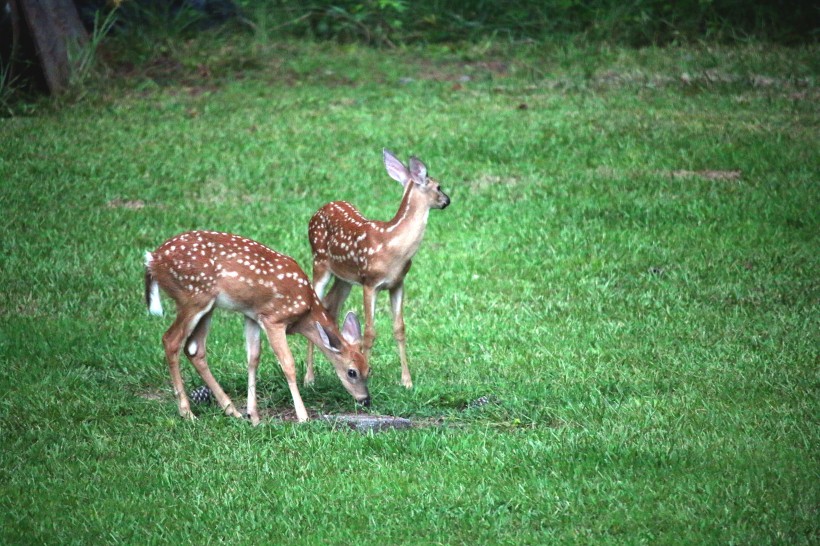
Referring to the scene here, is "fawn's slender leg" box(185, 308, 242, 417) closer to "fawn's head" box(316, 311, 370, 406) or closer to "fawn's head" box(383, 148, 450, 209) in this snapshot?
"fawn's head" box(316, 311, 370, 406)

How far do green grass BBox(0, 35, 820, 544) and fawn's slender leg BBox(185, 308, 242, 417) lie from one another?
147 millimetres

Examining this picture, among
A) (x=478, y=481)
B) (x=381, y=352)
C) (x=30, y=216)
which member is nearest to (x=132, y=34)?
(x=30, y=216)

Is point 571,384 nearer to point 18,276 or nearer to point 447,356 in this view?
point 447,356

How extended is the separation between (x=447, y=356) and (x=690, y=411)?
2.03 metres

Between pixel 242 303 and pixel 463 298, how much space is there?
3045 millimetres

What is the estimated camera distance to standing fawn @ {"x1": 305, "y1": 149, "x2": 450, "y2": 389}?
7.90 meters

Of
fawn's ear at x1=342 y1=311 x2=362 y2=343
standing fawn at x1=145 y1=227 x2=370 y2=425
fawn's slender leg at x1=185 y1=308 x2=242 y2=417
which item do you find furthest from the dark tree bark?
fawn's ear at x1=342 y1=311 x2=362 y2=343

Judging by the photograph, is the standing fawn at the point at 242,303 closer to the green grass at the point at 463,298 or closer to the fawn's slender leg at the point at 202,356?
the fawn's slender leg at the point at 202,356

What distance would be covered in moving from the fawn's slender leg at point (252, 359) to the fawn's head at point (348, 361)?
1.28ft

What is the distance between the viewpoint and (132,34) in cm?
1727

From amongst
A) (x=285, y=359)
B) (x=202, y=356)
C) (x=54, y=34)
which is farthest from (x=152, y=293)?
(x=54, y=34)

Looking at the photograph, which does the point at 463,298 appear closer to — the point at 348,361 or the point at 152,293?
the point at 348,361

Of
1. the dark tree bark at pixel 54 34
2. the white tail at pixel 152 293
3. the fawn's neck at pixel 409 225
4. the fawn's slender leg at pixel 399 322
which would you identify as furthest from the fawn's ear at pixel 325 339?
the dark tree bark at pixel 54 34

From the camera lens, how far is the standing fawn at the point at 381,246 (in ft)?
25.9
